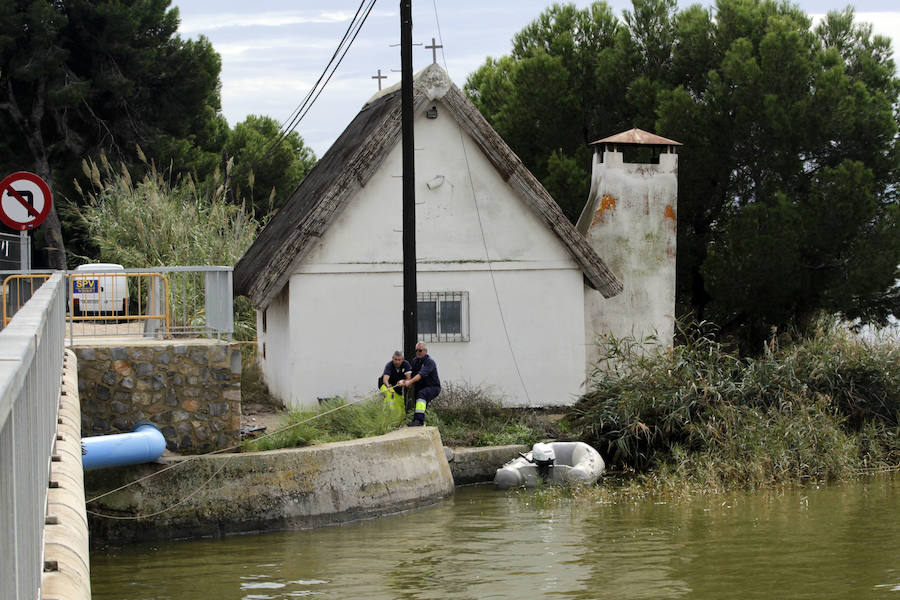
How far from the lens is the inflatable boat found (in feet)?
53.9

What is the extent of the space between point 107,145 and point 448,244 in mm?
17796

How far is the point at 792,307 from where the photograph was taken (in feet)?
89.8

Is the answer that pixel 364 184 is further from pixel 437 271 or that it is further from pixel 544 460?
pixel 544 460

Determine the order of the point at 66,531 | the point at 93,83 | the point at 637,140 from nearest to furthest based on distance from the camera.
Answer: the point at 66,531, the point at 637,140, the point at 93,83

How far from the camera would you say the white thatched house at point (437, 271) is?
19203 mm

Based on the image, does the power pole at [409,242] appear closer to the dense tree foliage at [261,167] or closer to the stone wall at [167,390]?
the stone wall at [167,390]

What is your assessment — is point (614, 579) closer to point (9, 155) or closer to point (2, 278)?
point (2, 278)

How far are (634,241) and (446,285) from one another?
4360mm

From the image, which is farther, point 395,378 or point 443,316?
point 443,316

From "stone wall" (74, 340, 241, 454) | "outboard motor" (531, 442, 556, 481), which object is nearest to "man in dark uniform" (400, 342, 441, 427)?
"outboard motor" (531, 442, 556, 481)

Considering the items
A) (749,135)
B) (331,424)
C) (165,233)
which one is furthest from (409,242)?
(749,135)

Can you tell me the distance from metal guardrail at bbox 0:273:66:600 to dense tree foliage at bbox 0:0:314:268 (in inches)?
1083

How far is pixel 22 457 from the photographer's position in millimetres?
4047

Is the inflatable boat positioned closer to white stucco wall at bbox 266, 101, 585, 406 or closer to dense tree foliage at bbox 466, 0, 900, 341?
white stucco wall at bbox 266, 101, 585, 406
